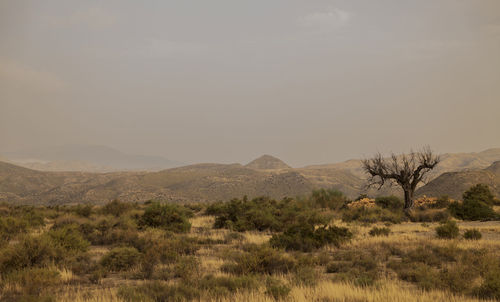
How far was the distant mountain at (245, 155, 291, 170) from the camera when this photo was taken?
16585 centimetres

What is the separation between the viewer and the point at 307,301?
5.94 metres

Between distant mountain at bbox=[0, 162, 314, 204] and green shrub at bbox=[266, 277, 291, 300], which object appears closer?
green shrub at bbox=[266, 277, 291, 300]

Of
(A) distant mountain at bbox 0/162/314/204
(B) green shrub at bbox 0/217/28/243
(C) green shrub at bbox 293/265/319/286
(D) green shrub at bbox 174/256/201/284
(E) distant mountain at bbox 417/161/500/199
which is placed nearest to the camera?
(C) green shrub at bbox 293/265/319/286

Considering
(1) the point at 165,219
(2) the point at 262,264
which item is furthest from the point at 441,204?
(2) the point at 262,264

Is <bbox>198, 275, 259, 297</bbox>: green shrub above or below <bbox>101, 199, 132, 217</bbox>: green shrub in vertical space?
above

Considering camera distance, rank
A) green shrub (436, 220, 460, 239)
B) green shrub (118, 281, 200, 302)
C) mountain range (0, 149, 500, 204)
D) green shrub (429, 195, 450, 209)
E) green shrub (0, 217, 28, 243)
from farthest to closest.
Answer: mountain range (0, 149, 500, 204)
green shrub (429, 195, 450, 209)
green shrub (0, 217, 28, 243)
green shrub (436, 220, 460, 239)
green shrub (118, 281, 200, 302)

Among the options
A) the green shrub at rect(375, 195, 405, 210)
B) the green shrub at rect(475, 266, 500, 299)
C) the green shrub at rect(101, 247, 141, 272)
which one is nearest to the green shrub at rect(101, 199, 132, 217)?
the green shrub at rect(101, 247, 141, 272)

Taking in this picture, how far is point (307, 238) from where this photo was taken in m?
12.4

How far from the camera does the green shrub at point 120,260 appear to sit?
9.41 meters

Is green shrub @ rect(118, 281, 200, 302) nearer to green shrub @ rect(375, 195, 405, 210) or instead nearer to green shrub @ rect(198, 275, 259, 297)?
green shrub @ rect(198, 275, 259, 297)

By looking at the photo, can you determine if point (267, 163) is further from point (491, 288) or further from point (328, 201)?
point (491, 288)

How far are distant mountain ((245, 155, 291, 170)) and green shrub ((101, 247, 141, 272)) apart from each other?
153945 mm

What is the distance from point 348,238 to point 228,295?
802 cm

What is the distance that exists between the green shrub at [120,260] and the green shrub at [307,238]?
16.5 ft
